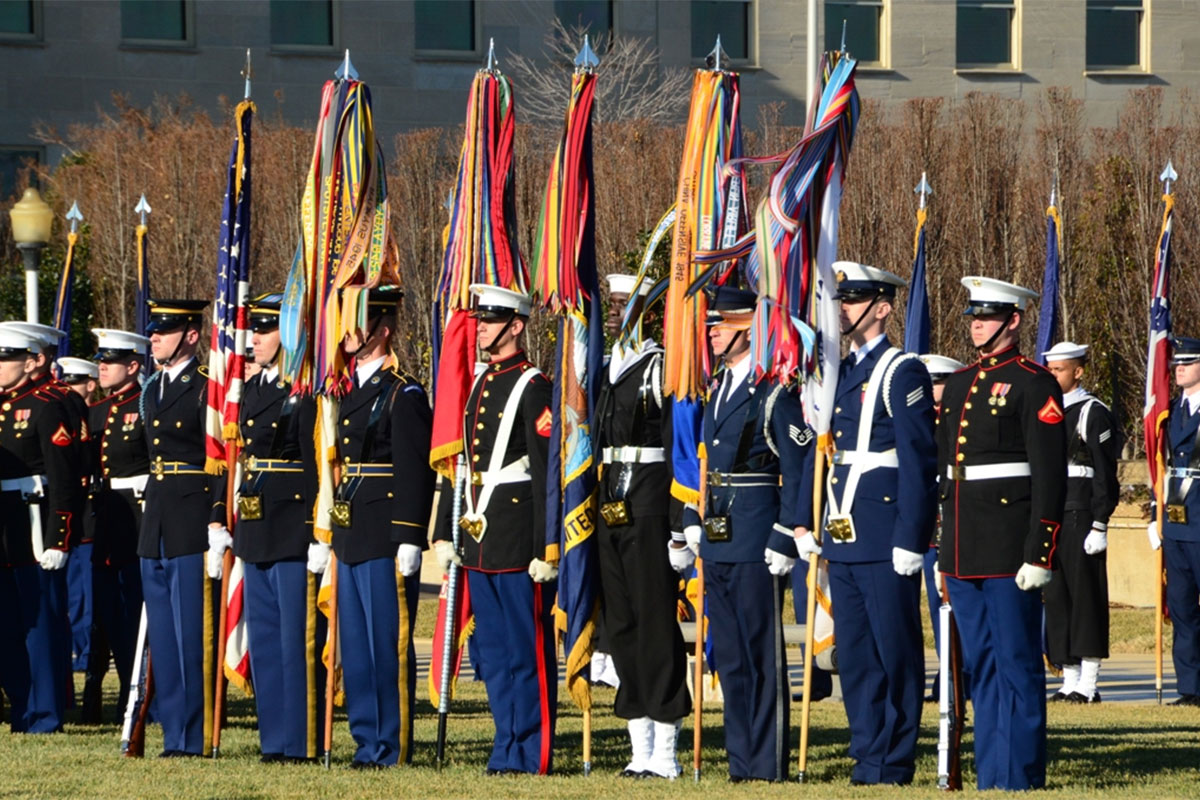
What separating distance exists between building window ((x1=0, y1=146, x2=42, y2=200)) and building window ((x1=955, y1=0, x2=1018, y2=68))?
1429 cm

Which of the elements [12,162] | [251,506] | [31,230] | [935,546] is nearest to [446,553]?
[251,506]

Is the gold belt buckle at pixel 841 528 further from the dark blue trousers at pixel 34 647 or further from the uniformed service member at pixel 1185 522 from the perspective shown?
the dark blue trousers at pixel 34 647

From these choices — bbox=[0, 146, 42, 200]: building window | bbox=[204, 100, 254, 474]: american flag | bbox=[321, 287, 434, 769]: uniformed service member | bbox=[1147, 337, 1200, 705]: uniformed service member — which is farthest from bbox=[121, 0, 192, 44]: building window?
bbox=[321, 287, 434, 769]: uniformed service member

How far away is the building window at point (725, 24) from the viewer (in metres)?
35.3

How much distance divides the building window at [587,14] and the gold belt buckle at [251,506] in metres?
24.5

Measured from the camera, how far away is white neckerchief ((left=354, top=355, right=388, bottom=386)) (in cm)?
1084

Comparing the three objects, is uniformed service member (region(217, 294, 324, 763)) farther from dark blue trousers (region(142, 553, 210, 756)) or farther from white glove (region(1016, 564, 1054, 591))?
white glove (region(1016, 564, 1054, 591))

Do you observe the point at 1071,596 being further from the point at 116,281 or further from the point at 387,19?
the point at 387,19

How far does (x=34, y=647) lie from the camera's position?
12688mm

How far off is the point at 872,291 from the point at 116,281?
1732cm

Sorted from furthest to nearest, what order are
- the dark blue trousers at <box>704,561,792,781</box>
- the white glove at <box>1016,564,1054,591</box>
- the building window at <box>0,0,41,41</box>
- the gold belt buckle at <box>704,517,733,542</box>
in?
the building window at <box>0,0,41,41</box>, the gold belt buckle at <box>704,517,733,542</box>, the dark blue trousers at <box>704,561,792,781</box>, the white glove at <box>1016,564,1054,591</box>

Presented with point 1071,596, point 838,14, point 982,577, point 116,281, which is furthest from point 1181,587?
point 838,14

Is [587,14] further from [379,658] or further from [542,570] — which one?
[542,570]

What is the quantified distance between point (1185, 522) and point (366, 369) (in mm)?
5787
